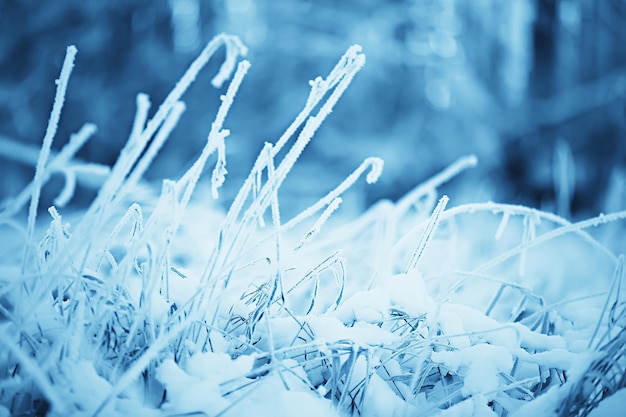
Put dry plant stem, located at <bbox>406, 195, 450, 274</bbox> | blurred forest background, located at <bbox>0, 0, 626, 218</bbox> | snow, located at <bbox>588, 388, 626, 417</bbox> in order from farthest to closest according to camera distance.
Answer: blurred forest background, located at <bbox>0, 0, 626, 218</bbox> < dry plant stem, located at <bbox>406, 195, 450, 274</bbox> < snow, located at <bbox>588, 388, 626, 417</bbox>

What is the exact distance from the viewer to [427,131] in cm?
289

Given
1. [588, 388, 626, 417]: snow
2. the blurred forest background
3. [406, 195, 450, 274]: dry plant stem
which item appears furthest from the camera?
the blurred forest background

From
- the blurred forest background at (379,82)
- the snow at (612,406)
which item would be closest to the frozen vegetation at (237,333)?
the snow at (612,406)

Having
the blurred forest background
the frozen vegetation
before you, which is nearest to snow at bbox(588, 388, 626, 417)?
the frozen vegetation

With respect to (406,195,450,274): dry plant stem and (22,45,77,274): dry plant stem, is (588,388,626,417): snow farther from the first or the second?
(22,45,77,274): dry plant stem

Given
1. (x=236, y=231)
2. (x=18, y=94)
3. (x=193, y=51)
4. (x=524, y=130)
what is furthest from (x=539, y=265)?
(x=18, y=94)

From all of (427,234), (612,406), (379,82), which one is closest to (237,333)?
(427,234)

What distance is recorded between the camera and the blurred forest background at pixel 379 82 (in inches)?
104

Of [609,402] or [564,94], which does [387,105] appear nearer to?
[564,94]

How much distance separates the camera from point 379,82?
2.95 meters

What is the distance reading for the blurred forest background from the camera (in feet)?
8.70

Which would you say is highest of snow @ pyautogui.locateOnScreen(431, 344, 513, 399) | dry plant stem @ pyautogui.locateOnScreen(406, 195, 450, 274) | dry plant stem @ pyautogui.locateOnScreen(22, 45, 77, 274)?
dry plant stem @ pyautogui.locateOnScreen(22, 45, 77, 274)

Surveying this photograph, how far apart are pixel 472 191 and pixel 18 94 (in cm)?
209

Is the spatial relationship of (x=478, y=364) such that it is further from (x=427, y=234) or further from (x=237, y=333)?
(x=237, y=333)
